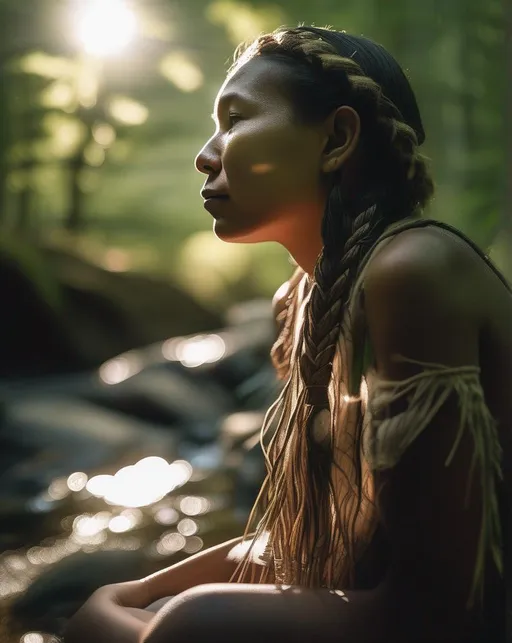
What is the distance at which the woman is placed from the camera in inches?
42.0

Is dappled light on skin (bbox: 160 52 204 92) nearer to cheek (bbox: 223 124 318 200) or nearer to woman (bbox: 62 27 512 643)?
woman (bbox: 62 27 512 643)

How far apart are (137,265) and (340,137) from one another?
24.7ft

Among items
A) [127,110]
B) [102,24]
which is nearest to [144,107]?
[127,110]

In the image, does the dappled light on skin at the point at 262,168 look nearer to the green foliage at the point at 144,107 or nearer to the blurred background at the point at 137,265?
the blurred background at the point at 137,265

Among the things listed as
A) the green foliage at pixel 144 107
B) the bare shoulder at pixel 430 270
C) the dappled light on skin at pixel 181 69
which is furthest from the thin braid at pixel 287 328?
the dappled light on skin at pixel 181 69

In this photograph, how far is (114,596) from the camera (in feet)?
4.68

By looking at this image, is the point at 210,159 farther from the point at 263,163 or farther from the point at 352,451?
the point at 352,451

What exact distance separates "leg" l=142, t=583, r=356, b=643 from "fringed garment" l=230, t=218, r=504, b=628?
0.11 metres

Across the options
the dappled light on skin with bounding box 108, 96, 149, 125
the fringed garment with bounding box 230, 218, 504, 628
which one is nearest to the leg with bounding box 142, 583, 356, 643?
the fringed garment with bounding box 230, 218, 504, 628

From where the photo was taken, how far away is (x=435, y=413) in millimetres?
1058

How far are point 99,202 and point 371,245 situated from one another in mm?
7723

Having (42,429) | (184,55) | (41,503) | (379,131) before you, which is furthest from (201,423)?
(184,55)

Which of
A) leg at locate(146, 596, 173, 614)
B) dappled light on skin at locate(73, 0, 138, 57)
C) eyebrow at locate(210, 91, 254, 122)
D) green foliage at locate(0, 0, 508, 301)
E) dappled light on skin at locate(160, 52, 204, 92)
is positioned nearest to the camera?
eyebrow at locate(210, 91, 254, 122)

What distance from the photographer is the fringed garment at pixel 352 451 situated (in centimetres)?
106
